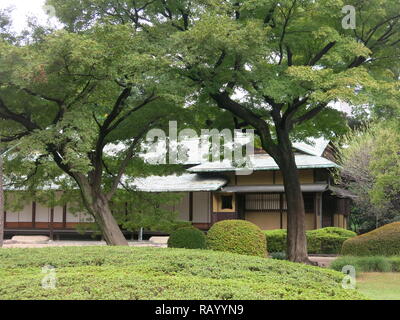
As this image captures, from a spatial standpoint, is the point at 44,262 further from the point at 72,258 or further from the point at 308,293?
the point at 308,293

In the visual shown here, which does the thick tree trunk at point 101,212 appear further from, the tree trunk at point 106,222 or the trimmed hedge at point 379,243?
the trimmed hedge at point 379,243

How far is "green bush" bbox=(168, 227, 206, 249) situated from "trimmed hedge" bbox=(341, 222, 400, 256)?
5.23 metres

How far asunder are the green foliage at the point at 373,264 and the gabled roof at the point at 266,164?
1084 centimetres

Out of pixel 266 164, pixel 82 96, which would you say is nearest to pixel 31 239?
pixel 266 164

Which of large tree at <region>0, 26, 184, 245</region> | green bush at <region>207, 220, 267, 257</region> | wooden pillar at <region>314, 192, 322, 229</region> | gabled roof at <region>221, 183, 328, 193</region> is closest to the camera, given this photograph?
large tree at <region>0, 26, 184, 245</region>

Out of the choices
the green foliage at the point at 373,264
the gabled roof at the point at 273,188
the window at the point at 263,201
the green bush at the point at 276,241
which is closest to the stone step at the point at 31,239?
the gabled roof at the point at 273,188

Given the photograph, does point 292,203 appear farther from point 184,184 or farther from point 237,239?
point 184,184

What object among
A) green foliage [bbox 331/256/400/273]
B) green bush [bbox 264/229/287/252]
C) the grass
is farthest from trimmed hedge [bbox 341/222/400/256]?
the grass

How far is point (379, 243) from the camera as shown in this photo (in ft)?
58.3

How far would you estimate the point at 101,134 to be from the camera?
17.2 meters

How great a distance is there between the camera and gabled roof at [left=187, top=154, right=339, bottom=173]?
91.5 feet

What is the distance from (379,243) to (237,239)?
17.2 ft
